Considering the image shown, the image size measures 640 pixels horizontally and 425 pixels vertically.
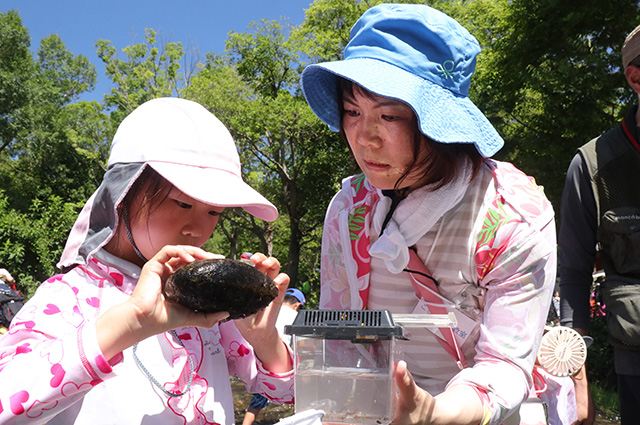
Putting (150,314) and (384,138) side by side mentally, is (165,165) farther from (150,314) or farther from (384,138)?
(384,138)

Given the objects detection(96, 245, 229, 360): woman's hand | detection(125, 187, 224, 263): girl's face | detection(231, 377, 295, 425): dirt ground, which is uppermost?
detection(125, 187, 224, 263): girl's face

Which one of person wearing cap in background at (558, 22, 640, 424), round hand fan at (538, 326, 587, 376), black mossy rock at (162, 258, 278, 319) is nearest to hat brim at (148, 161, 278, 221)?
black mossy rock at (162, 258, 278, 319)

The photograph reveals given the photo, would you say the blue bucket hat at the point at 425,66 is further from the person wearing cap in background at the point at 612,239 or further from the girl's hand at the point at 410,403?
the person wearing cap in background at the point at 612,239

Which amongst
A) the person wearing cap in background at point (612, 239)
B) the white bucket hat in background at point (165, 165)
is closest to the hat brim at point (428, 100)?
the white bucket hat in background at point (165, 165)

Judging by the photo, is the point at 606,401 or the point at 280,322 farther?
the point at 606,401

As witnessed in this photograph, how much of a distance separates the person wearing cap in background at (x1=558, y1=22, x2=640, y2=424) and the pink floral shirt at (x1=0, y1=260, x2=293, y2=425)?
1580 millimetres

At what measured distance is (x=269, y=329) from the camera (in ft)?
6.14

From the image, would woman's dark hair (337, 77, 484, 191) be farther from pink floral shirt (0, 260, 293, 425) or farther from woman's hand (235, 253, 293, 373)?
pink floral shirt (0, 260, 293, 425)

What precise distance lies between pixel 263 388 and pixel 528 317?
3.15 ft

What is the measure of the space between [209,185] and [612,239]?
1.92 meters

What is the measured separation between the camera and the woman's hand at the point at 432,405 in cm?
134

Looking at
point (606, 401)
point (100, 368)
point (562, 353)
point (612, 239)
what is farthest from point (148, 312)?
point (606, 401)

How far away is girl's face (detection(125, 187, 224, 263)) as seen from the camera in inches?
70.6

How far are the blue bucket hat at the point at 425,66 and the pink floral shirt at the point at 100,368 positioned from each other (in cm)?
102
